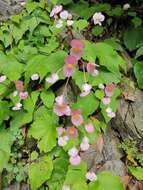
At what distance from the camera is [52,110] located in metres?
3.14

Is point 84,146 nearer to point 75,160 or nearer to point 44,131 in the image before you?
point 75,160

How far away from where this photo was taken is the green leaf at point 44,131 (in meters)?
3.00

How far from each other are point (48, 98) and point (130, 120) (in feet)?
2.07

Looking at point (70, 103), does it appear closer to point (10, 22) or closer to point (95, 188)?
point (95, 188)

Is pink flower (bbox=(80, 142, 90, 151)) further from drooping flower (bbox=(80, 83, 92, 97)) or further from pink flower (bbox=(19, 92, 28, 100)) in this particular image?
pink flower (bbox=(19, 92, 28, 100))

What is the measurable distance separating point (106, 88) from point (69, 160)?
58cm

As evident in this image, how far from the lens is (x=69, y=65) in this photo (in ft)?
10.2

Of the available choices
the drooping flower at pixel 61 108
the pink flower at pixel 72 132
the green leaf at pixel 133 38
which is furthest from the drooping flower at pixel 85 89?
the green leaf at pixel 133 38

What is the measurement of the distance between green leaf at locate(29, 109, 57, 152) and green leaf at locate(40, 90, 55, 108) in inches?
2.6

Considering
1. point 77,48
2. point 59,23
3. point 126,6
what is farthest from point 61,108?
point 126,6

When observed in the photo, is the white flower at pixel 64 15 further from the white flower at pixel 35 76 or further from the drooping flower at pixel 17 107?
the drooping flower at pixel 17 107

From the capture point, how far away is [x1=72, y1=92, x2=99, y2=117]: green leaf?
3082mm

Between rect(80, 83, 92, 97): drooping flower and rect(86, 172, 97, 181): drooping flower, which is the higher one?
rect(80, 83, 92, 97): drooping flower

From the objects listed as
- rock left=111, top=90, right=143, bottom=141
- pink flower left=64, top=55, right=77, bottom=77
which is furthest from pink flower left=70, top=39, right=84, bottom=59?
rock left=111, top=90, right=143, bottom=141
